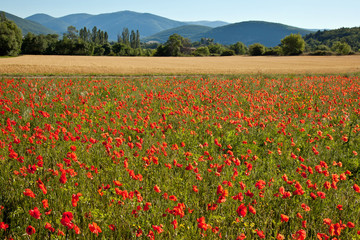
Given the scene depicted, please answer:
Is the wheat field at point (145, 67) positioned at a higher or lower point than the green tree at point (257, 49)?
lower

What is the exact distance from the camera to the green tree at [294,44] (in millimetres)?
93088

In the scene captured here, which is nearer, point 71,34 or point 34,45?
point 34,45

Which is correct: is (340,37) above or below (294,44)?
above

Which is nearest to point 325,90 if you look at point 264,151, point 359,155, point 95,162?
point 359,155

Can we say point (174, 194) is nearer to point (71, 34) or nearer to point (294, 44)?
point (294, 44)

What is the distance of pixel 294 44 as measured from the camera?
93.5 metres

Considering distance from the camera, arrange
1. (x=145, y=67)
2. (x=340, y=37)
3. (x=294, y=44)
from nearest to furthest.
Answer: (x=145, y=67), (x=294, y=44), (x=340, y=37)

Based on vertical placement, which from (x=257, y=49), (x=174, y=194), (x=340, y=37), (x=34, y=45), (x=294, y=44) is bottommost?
(x=174, y=194)

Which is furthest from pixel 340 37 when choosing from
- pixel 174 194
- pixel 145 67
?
pixel 174 194

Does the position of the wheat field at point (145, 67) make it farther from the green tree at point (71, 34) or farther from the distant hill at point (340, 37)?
the distant hill at point (340, 37)

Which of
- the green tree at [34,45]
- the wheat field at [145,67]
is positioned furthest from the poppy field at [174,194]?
the green tree at [34,45]

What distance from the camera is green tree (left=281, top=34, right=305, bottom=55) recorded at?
305ft

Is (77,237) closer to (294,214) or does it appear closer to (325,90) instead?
(294,214)

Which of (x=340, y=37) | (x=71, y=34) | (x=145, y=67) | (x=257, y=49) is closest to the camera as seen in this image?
(x=145, y=67)
